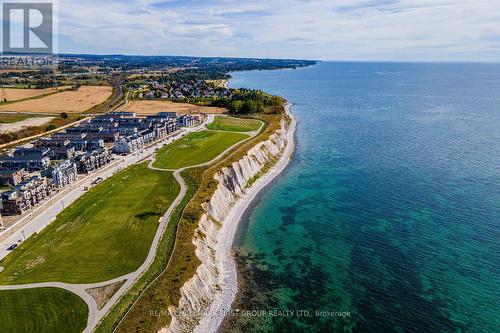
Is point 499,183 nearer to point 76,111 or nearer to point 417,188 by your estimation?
point 417,188

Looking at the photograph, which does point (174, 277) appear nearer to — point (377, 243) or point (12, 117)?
point (377, 243)

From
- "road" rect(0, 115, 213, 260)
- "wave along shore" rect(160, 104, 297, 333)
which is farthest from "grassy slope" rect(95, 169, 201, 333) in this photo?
"road" rect(0, 115, 213, 260)

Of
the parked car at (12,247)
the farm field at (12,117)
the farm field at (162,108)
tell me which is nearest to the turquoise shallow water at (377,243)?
the parked car at (12,247)

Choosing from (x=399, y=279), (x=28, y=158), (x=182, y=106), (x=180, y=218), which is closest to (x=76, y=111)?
(x=182, y=106)

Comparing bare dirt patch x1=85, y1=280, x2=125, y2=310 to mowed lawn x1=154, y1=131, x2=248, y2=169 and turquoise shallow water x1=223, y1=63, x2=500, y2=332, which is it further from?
mowed lawn x1=154, y1=131, x2=248, y2=169

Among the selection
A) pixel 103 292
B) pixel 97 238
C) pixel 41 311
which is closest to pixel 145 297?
pixel 103 292
